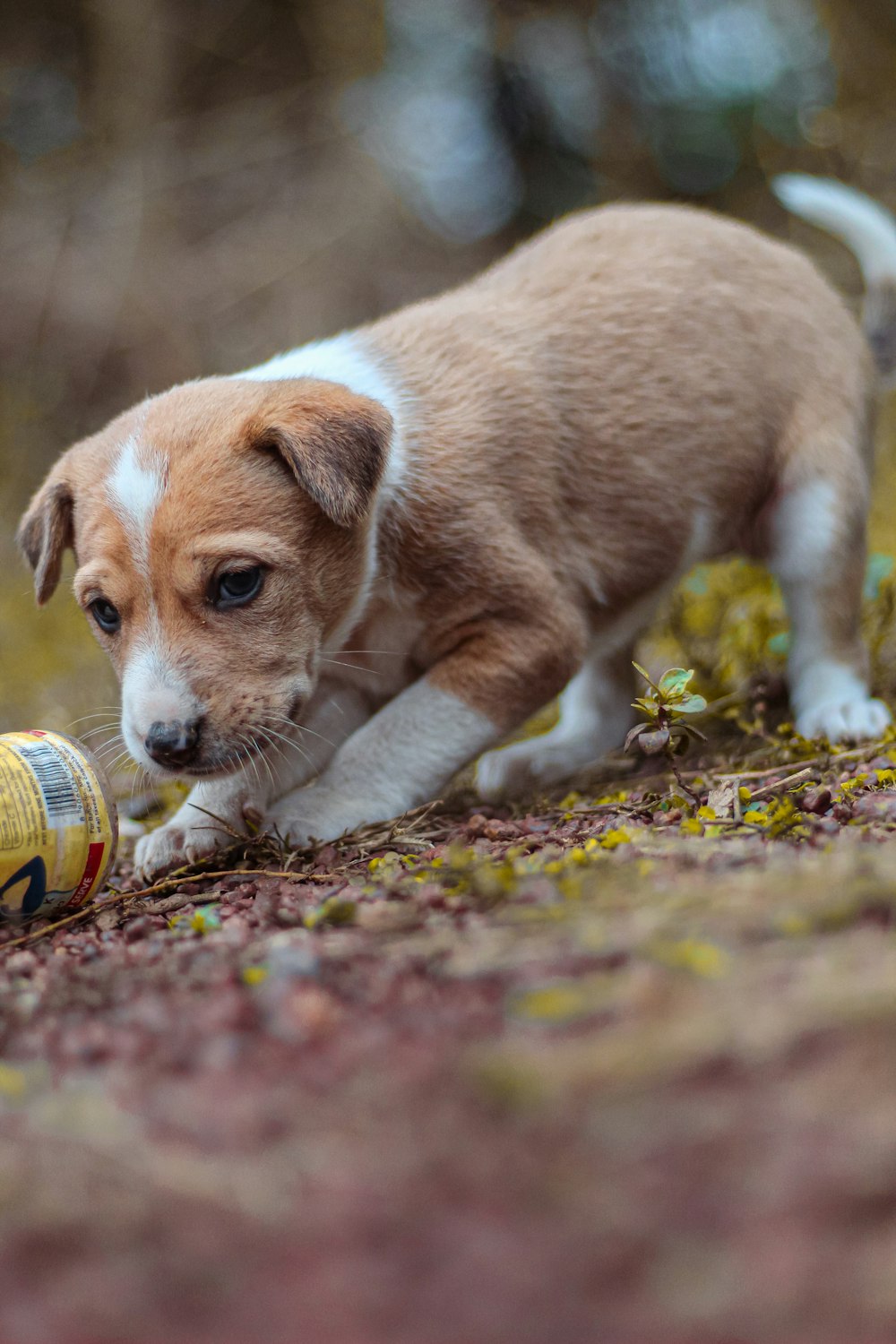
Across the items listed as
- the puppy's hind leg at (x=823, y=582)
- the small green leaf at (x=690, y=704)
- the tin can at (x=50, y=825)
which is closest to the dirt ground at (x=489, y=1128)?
the tin can at (x=50, y=825)

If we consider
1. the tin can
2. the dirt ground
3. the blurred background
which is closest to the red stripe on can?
the tin can

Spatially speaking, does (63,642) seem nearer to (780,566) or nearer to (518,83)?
(780,566)

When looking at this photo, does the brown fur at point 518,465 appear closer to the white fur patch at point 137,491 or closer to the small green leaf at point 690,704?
the white fur patch at point 137,491

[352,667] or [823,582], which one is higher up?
[352,667]

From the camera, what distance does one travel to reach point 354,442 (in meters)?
3.53

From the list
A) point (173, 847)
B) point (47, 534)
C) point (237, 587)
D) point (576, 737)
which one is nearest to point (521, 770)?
point (576, 737)

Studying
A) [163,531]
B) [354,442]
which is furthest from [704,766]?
[163,531]

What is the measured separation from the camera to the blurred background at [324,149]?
10883 mm

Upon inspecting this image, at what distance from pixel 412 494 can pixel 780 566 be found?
64.2 inches

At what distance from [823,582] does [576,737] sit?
3.90 ft

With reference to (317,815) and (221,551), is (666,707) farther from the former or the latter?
(221,551)

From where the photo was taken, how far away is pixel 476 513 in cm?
399

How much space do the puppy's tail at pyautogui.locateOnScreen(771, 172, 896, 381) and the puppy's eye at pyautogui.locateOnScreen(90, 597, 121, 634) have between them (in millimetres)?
3460

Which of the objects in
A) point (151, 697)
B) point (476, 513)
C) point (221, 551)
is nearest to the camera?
point (151, 697)
